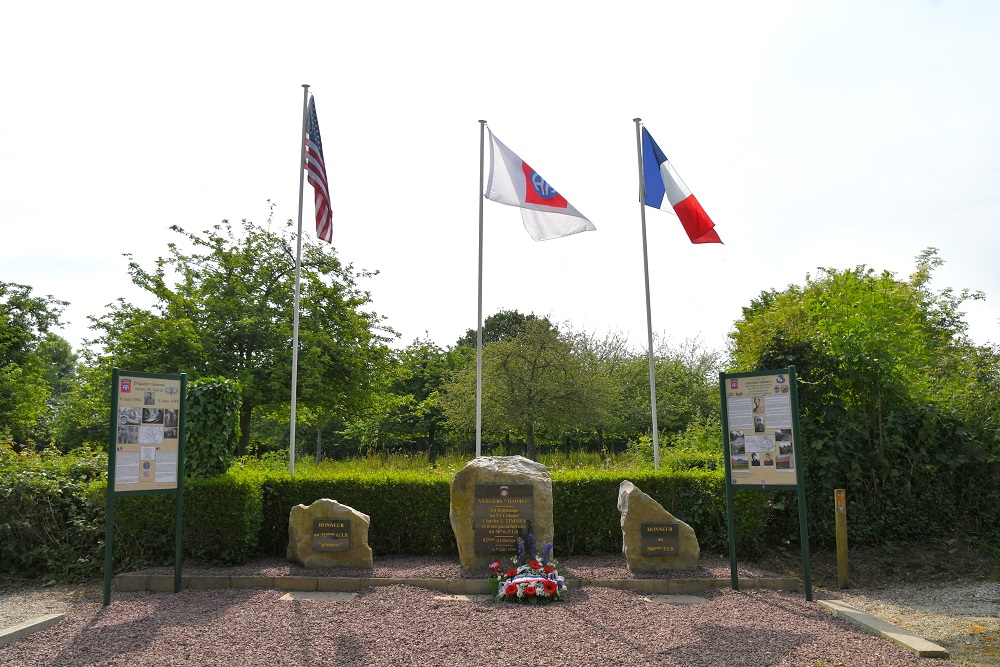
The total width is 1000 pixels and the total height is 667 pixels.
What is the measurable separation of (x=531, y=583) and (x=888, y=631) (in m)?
3.21

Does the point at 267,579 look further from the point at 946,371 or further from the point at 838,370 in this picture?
the point at 946,371

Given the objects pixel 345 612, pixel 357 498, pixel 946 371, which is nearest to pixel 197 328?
pixel 357 498

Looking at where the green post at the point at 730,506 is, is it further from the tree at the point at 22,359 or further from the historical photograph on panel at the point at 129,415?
the tree at the point at 22,359

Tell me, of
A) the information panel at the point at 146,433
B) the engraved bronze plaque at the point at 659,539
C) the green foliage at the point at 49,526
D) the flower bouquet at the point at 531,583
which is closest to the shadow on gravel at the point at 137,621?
the information panel at the point at 146,433

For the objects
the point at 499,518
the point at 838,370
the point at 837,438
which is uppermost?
the point at 838,370

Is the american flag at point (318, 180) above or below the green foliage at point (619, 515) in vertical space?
above

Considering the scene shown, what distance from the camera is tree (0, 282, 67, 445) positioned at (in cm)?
2345

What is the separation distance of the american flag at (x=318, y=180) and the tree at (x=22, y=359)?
1828 cm

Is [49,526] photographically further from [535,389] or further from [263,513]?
[535,389]

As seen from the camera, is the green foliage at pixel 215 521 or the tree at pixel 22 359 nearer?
the green foliage at pixel 215 521

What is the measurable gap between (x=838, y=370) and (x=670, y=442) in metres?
5.88

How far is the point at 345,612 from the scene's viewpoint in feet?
20.7

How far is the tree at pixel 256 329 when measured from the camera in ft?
57.4

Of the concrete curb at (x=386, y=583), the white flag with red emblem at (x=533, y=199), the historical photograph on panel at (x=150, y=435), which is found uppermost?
the white flag with red emblem at (x=533, y=199)
